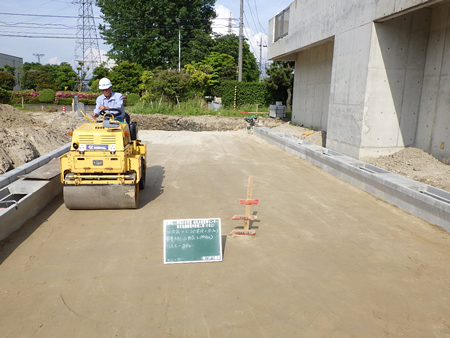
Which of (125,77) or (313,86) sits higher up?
(125,77)

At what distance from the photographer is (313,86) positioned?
17.7 meters

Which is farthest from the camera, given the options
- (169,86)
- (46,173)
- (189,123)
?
(169,86)

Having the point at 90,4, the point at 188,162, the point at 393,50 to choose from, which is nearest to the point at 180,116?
the point at 188,162

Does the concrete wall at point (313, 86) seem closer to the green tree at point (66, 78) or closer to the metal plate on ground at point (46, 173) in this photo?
the metal plate on ground at point (46, 173)

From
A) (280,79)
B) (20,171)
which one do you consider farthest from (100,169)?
(280,79)

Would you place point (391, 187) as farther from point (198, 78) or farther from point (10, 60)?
point (10, 60)

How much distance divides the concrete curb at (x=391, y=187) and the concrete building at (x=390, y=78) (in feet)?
3.44

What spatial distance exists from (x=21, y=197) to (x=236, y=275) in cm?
A: 435

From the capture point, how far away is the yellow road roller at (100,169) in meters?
6.09

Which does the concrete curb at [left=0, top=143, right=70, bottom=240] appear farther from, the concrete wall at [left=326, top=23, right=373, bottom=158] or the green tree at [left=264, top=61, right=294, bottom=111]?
the green tree at [left=264, top=61, right=294, bottom=111]

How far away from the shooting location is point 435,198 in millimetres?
6672

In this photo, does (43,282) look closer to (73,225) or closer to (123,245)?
(123,245)

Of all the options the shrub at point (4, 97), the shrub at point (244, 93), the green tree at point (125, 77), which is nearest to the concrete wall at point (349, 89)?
the shrub at point (244, 93)

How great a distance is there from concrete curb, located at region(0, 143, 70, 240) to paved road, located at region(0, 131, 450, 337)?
7.2 inches
